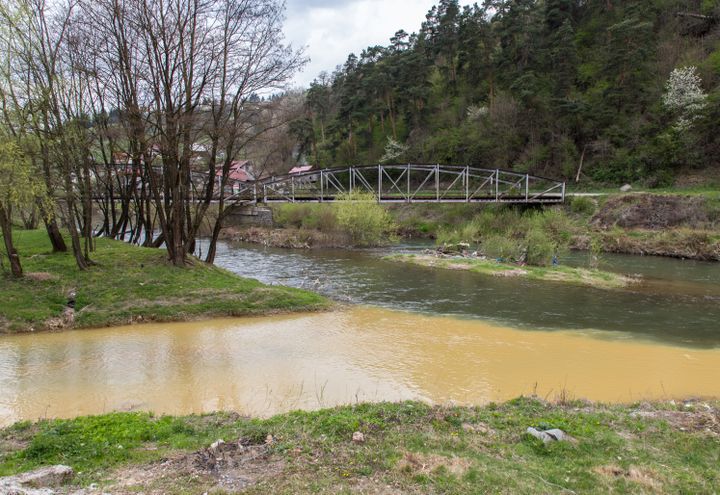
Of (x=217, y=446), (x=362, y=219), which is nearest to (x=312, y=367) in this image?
(x=217, y=446)

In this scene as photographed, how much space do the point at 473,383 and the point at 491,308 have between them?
927cm

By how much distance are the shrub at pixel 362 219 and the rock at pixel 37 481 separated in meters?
36.3

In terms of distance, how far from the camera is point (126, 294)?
17.6m

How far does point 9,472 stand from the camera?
5848mm

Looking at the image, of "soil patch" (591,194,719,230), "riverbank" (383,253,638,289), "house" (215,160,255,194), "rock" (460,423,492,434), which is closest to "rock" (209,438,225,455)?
"rock" (460,423,492,434)

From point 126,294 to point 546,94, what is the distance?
2180 inches

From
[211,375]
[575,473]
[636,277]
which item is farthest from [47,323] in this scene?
[636,277]

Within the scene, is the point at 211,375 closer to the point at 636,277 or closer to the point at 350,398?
the point at 350,398

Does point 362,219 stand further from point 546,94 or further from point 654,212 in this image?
point 546,94

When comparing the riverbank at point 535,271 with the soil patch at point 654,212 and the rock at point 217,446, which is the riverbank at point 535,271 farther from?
the rock at point 217,446

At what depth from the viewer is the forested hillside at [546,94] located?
159 ft

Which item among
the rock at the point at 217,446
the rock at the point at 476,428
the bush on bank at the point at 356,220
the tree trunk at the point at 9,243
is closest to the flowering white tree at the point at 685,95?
the bush on bank at the point at 356,220

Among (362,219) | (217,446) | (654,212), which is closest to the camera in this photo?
(217,446)

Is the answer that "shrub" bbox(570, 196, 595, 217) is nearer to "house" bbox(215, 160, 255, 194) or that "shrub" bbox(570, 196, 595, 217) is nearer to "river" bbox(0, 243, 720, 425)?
"river" bbox(0, 243, 720, 425)
